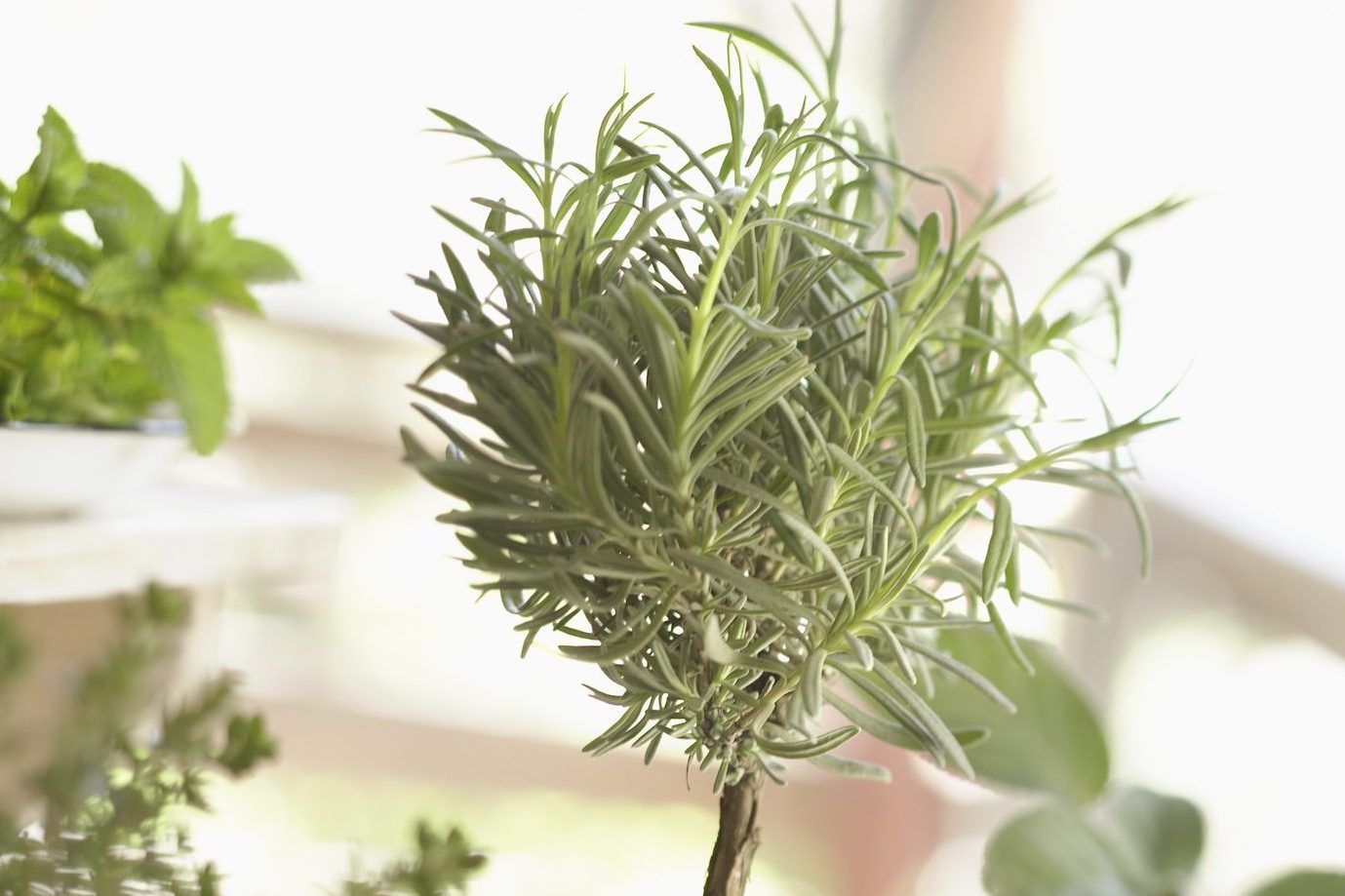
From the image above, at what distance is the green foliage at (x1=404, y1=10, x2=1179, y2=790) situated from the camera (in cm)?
29

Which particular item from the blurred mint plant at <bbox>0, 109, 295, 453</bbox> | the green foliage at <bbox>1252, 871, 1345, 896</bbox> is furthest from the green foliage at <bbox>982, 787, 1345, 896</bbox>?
the blurred mint plant at <bbox>0, 109, 295, 453</bbox>

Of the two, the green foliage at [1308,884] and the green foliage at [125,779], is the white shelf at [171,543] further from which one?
the green foliage at [1308,884]

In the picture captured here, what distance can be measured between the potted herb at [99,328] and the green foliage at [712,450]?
0.35m

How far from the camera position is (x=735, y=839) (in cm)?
36

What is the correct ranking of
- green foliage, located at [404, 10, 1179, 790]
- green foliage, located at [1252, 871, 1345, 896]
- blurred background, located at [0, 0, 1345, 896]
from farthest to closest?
blurred background, located at [0, 0, 1345, 896] < green foliage, located at [1252, 871, 1345, 896] < green foliage, located at [404, 10, 1179, 790]

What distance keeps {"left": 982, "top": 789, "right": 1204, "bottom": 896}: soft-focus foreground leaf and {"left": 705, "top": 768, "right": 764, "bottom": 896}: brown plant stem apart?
262 millimetres

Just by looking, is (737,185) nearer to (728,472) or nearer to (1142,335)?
(728,472)

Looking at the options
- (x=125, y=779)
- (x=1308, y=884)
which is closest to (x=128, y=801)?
(x=125, y=779)

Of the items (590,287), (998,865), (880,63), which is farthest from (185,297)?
(880,63)

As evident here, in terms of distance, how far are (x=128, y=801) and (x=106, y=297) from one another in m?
0.31

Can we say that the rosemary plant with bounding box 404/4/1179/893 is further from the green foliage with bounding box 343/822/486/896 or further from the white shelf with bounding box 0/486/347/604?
the white shelf with bounding box 0/486/347/604

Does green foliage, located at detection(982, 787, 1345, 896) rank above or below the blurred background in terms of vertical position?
below

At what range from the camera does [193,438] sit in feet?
2.09

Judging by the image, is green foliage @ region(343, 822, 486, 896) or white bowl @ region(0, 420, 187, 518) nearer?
green foliage @ region(343, 822, 486, 896)
